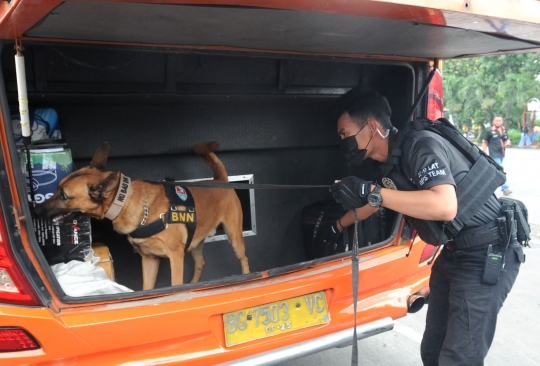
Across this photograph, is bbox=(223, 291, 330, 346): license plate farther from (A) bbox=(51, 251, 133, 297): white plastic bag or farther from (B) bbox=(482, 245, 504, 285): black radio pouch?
(B) bbox=(482, 245, 504, 285): black radio pouch

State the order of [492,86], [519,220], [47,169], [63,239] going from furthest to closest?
1. [492,86]
2. [47,169]
3. [63,239]
4. [519,220]

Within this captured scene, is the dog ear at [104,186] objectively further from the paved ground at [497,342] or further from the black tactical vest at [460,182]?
the paved ground at [497,342]

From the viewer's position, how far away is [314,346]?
2.23 m

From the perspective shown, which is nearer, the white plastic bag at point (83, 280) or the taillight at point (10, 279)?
the taillight at point (10, 279)

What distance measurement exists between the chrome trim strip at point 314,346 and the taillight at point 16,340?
0.78 m

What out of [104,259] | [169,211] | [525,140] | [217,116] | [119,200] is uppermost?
[217,116]

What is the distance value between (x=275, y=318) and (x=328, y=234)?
150cm

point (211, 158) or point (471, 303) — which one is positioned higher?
point (211, 158)

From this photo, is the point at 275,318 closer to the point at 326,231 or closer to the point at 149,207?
the point at 149,207

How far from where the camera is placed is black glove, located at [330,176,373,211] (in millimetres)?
Result: 2016

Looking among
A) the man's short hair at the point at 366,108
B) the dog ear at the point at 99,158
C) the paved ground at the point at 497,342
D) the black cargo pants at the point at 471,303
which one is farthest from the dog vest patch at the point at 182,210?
the black cargo pants at the point at 471,303

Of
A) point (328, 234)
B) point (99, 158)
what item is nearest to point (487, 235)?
point (328, 234)

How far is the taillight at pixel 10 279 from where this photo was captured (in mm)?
1708

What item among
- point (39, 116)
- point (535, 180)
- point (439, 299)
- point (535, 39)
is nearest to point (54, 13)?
point (39, 116)
